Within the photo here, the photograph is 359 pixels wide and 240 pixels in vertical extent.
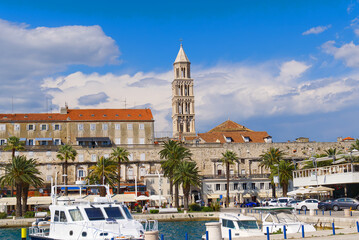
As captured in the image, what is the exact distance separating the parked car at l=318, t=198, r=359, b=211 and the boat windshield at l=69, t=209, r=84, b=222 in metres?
31.5

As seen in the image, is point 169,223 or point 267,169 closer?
point 169,223

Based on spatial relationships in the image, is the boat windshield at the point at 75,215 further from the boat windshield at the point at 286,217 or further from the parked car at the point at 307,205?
the parked car at the point at 307,205

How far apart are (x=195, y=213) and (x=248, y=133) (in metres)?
48.5

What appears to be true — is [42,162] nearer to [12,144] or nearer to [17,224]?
[12,144]

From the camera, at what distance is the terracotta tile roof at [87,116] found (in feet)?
331

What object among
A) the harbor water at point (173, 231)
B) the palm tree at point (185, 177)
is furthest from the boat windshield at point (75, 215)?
the palm tree at point (185, 177)

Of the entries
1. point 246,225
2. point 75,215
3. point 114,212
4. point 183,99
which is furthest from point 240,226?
point 183,99

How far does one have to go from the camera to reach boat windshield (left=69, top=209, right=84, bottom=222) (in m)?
31.0

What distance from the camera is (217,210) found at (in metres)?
69.4

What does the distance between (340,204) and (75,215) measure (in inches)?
1286

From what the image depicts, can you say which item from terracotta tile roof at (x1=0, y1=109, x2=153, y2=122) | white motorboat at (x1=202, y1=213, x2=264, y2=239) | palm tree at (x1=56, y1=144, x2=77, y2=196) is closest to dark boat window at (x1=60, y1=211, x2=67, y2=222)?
white motorboat at (x1=202, y1=213, x2=264, y2=239)

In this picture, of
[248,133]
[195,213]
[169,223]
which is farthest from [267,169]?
[169,223]

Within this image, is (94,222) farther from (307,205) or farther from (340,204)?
(307,205)

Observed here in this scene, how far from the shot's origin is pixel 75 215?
103ft
